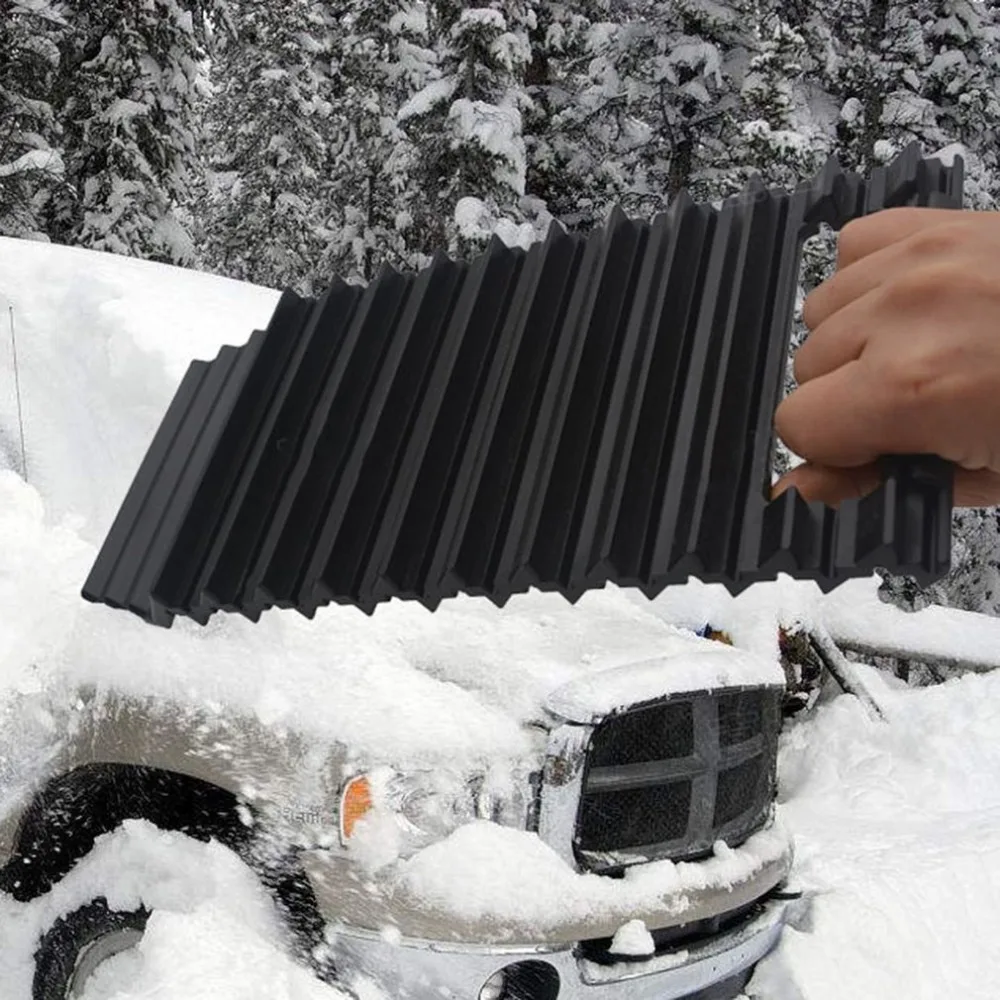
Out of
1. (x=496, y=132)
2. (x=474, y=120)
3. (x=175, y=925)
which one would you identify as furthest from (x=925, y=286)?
(x=474, y=120)

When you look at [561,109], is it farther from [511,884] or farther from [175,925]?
[175,925]

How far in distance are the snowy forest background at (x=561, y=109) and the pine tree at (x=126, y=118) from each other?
0.03 metres

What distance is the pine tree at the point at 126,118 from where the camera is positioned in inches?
645

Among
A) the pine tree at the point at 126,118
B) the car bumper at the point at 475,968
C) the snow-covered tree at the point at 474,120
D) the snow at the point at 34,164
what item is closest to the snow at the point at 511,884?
the car bumper at the point at 475,968

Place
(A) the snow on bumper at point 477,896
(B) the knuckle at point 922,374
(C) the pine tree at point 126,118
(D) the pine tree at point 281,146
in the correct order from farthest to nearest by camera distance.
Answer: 1. (D) the pine tree at point 281,146
2. (C) the pine tree at point 126,118
3. (A) the snow on bumper at point 477,896
4. (B) the knuckle at point 922,374

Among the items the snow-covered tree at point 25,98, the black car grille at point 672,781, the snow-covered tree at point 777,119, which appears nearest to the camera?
the black car grille at point 672,781

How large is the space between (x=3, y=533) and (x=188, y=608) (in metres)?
1.42

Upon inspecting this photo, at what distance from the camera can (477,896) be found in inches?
102

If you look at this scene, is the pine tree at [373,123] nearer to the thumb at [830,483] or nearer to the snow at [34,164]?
the snow at [34,164]

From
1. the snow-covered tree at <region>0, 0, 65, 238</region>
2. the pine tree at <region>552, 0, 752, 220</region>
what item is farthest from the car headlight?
the pine tree at <region>552, 0, 752, 220</region>

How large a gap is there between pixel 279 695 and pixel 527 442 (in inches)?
45.5

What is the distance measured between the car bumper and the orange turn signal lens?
29cm

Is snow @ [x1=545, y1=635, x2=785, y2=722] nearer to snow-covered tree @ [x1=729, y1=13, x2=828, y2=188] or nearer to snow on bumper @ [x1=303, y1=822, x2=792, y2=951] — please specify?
snow on bumper @ [x1=303, y1=822, x2=792, y2=951]

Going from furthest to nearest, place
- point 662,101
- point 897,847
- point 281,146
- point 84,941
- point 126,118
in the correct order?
1. point 281,146
2. point 662,101
3. point 126,118
4. point 897,847
5. point 84,941
